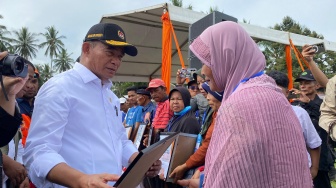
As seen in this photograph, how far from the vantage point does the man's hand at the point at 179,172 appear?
3818mm

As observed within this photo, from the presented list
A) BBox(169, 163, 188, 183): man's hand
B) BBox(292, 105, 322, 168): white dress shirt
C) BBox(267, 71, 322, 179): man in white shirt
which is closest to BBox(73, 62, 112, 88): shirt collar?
BBox(169, 163, 188, 183): man's hand

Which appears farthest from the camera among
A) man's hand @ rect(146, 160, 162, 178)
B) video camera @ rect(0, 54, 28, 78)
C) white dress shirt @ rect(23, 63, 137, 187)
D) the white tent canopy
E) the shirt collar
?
the white tent canopy

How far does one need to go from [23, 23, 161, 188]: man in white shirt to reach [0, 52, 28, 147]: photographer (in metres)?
0.11

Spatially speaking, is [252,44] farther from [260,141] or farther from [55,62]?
[55,62]

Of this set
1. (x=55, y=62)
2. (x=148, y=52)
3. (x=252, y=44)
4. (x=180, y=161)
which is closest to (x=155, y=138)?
(x=180, y=161)

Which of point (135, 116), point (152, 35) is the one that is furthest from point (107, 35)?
point (152, 35)

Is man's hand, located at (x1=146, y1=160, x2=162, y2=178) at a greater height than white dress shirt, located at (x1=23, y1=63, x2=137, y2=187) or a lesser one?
lesser

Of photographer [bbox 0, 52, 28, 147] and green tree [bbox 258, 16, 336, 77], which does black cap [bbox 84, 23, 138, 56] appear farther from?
green tree [bbox 258, 16, 336, 77]

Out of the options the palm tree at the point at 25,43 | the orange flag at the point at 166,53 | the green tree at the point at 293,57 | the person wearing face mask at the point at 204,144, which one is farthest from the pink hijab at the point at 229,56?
the palm tree at the point at 25,43

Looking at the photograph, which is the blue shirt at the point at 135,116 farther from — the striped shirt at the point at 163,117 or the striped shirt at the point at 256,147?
the striped shirt at the point at 256,147

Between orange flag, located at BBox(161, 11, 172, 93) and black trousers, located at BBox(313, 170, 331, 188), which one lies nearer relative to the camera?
black trousers, located at BBox(313, 170, 331, 188)

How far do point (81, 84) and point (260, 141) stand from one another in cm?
122

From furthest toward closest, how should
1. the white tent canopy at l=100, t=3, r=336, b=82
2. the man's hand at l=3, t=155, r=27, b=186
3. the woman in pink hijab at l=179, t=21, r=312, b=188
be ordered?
the white tent canopy at l=100, t=3, r=336, b=82
the man's hand at l=3, t=155, r=27, b=186
the woman in pink hijab at l=179, t=21, r=312, b=188

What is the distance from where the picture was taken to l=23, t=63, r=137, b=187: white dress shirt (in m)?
1.92
